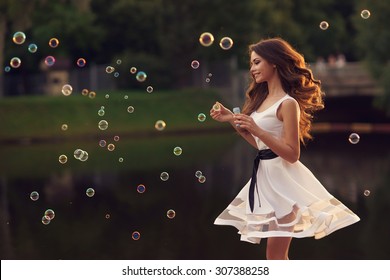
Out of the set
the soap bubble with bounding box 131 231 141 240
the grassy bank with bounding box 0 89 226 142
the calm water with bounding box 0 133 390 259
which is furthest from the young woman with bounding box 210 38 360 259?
the grassy bank with bounding box 0 89 226 142

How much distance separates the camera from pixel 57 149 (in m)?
36.9

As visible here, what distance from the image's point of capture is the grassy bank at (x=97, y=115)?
43688 millimetres

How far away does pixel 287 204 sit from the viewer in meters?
7.62

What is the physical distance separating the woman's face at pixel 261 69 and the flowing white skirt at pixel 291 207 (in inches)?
25.4

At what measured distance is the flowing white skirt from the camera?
24.8 feet

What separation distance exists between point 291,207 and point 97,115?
39.3 meters

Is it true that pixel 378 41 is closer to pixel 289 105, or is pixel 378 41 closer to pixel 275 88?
pixel 275 88

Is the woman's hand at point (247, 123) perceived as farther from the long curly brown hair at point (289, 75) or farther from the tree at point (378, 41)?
the tree at point (378, 41)

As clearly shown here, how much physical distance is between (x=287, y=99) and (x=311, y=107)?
40 centimetres

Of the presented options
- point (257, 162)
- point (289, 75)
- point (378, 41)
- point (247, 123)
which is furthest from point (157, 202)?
point (378, 41)

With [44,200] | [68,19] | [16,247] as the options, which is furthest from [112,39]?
[16,247]

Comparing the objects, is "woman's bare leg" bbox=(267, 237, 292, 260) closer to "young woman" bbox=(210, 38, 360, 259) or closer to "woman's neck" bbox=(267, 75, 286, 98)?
"young woman" bbox=(210, 38, 360, 259)

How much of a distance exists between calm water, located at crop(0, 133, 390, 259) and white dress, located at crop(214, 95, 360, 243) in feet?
13.1

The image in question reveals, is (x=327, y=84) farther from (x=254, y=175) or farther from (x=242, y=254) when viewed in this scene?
(x=254, y=175)
